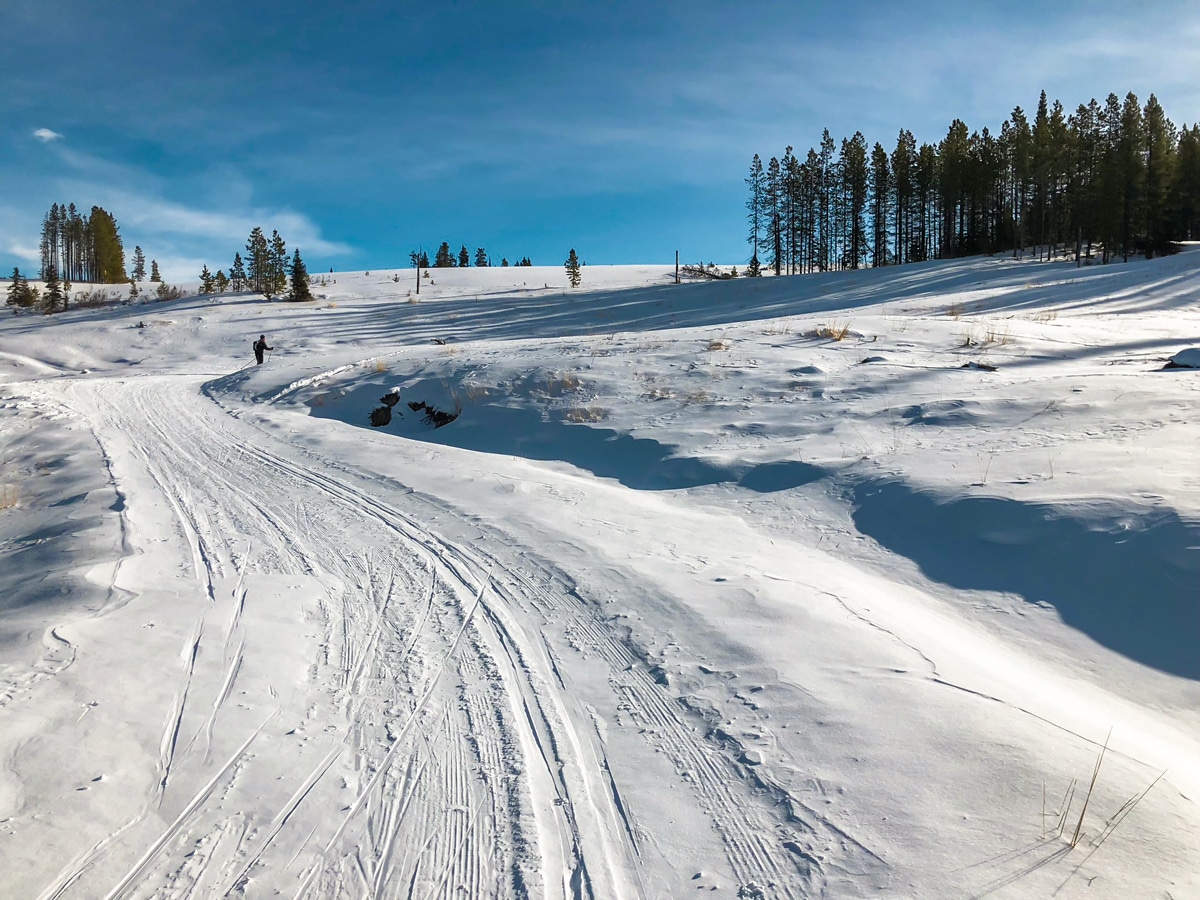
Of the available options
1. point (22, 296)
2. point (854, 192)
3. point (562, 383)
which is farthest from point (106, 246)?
point (562, 383)

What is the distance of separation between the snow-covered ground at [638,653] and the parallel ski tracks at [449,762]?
17 millimetres

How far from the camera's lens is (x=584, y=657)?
3.96m

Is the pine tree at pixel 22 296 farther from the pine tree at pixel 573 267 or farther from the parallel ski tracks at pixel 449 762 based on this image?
the parallel ski tracks at pixel 449 762

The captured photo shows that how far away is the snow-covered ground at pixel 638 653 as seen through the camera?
98.5 inches

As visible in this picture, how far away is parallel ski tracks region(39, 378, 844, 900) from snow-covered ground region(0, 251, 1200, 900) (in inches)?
0.7

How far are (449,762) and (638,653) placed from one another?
4.33 ft

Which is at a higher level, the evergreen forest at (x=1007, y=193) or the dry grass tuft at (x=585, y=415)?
the evergreen forest at (x=1007, y=193)

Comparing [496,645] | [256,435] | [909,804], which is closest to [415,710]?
[496,645]

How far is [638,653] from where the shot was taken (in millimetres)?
3979

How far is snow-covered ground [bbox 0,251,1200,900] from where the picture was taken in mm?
2502

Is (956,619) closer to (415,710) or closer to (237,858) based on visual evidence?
(415,710)

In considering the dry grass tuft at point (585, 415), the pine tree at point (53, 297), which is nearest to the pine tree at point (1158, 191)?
the dry grass tuft at point (585, 415)

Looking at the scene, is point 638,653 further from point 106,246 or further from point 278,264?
point 106,246

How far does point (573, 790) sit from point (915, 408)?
7.38 m
